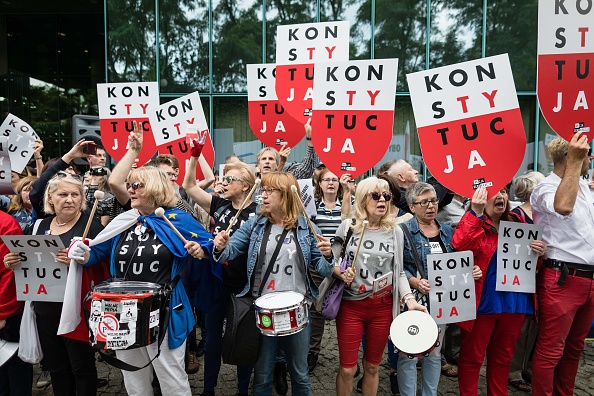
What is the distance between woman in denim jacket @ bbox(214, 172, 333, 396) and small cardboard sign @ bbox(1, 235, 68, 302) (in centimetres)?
124

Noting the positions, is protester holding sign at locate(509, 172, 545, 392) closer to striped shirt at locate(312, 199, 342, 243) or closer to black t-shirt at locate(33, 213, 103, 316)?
striped shirt at locate(312, 199, 342, 243)

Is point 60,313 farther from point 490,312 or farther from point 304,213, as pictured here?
point 490,312

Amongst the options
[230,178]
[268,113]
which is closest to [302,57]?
[268,113]

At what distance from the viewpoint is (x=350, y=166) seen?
15.1ft

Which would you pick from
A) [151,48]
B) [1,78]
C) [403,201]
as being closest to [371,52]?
[151,48]

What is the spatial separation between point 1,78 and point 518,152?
19636 millimetres

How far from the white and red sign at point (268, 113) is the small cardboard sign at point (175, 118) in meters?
0.66

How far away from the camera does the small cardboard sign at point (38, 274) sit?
12.2 feet

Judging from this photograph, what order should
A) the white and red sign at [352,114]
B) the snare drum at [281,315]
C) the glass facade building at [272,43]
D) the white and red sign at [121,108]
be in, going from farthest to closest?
the glass facade building at [272,43], the white and red sign at [121,108], the white and red sign at [352,114], the snare drum at [281,315]

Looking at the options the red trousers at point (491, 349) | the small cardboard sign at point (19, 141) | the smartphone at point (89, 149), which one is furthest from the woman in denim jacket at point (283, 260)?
the small cardboard sign at point (19, 141)

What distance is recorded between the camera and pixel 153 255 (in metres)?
3.54

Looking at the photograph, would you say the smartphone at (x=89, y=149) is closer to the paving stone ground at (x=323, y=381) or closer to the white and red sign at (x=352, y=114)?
the white and red sign at (x=352, y=114)

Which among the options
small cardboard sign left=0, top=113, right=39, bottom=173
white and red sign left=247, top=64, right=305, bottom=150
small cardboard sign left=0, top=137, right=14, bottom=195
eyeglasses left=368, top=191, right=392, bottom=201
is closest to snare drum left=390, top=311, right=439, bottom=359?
eyeglasses left=368, top=191, right=392, bottom=201

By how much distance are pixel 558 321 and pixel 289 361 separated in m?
2.13
